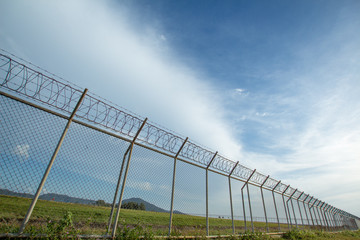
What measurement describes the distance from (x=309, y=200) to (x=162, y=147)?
1963cm

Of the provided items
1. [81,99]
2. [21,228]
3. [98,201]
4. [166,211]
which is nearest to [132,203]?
[98,201]

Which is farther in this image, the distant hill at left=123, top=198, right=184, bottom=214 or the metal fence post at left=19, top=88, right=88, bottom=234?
the distant hill at left=123, top=198, right=184, bottom=214

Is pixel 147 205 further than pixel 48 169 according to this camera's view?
Yes

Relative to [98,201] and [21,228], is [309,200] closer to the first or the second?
[98,201]

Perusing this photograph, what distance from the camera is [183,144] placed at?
6836 millimetres

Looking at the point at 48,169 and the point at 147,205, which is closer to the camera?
the point at 48,169

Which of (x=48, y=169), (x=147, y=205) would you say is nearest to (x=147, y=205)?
(x=147, y=205)

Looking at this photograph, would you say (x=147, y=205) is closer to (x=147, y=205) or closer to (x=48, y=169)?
(x=147, y=205)

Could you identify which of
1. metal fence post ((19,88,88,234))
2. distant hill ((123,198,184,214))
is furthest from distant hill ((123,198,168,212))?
metal fence post ((19,88,88,234))

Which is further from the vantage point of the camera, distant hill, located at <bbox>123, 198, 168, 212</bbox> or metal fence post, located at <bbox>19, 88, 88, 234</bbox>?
distant hill, located at <bbox>123, 198, 168, 212</bbox>

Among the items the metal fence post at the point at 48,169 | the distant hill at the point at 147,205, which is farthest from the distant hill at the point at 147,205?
the metal fence post at the point at 48,169

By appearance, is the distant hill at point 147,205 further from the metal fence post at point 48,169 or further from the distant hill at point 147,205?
the metal fence post at point 48,169

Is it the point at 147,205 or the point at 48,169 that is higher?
the point at 48,169

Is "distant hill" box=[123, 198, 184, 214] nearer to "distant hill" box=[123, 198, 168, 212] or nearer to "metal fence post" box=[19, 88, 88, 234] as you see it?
"distant hill" box=[123, 198, 168, 212]
